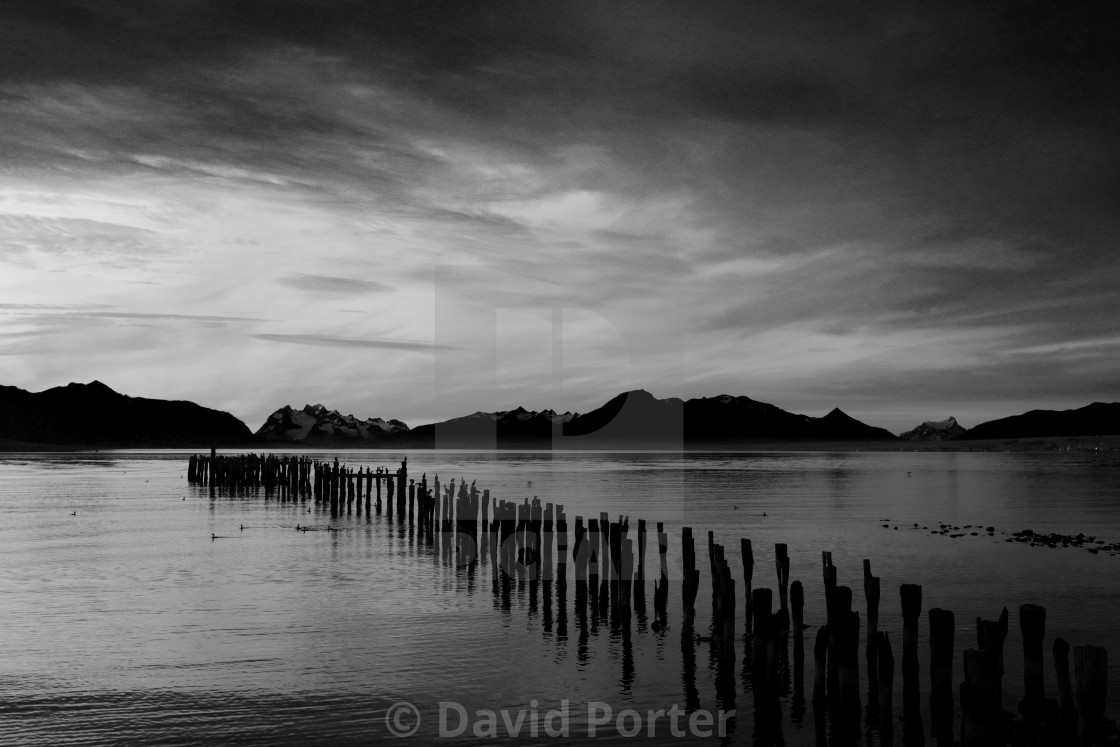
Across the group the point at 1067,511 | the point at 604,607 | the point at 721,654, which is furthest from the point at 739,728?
the point at 1067,511

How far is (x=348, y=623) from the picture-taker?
1750 cm

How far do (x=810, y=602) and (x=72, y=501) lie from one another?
43.0 metres

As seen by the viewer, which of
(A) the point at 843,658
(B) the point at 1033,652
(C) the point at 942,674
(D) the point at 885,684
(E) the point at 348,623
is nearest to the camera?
(B) the point at 1033,652

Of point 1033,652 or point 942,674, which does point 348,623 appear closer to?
point 942,674

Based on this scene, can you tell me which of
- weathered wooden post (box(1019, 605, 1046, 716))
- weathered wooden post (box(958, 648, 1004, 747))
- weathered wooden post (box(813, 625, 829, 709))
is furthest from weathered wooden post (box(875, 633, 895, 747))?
weathered wooden post (box(958, 648, 1004, 747))

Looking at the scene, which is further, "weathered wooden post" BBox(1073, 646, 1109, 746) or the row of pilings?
the row of pilings

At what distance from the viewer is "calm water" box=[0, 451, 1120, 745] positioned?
12109 millimetres

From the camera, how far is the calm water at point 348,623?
1211 centimetres

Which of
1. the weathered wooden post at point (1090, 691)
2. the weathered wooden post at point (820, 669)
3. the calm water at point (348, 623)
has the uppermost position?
the weathered wooden post at point (1090, 691)

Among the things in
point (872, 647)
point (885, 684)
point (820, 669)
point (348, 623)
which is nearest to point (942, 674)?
point (885, 684)

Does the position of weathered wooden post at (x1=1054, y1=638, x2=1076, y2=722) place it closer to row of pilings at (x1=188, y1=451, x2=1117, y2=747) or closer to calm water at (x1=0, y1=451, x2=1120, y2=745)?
row of pilings at (x1=188, y1=451, x2=1117, y2=747)

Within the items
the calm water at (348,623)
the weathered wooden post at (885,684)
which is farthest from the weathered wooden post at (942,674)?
the calm water at (348,623)

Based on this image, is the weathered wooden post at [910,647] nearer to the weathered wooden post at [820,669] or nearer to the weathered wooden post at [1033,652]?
the weathered wooden post at [820,669]

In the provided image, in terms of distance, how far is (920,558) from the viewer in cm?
2731
